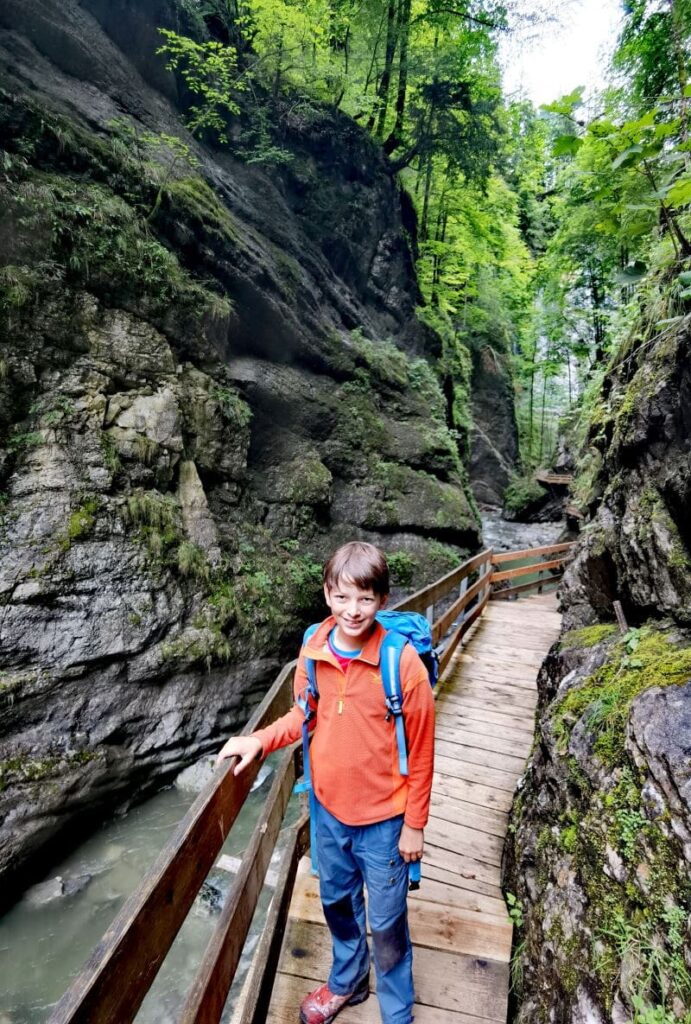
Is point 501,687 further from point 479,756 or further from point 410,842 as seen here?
point 410,842

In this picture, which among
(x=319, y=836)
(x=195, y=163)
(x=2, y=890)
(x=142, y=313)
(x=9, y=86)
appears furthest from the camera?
(x=195, y=163)

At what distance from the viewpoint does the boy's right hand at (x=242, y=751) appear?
5.44ft

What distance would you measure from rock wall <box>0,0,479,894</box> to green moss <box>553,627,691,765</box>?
5.10m

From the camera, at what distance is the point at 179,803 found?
229 inches

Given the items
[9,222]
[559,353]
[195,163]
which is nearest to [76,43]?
[195,163]

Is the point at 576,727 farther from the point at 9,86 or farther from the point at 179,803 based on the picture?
the point at 9,86

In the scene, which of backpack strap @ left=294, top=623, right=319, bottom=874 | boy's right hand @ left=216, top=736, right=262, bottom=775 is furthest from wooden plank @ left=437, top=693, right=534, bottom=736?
boy's right hand @ left=216, top=736, right=262, bottom=775

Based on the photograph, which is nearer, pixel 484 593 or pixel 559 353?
pixel 484 593

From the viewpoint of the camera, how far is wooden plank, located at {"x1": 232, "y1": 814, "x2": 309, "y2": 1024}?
1.64 meters

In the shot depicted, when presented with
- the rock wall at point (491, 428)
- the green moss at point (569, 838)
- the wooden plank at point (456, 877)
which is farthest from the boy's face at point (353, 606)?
the rock wall at point (491, 428)

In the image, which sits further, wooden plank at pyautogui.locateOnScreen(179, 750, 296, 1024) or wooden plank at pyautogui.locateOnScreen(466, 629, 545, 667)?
wooden plank at pyautogui.locateOnScreen(466, 629, 545, 667)

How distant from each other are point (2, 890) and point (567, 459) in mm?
21326

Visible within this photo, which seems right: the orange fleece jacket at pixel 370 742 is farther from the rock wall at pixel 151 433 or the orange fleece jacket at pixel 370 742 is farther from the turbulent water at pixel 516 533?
the turbulent water at pixel 516 533

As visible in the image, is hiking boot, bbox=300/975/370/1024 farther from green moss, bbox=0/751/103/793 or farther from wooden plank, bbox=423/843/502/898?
green moss, bbox=0/751/103/793
